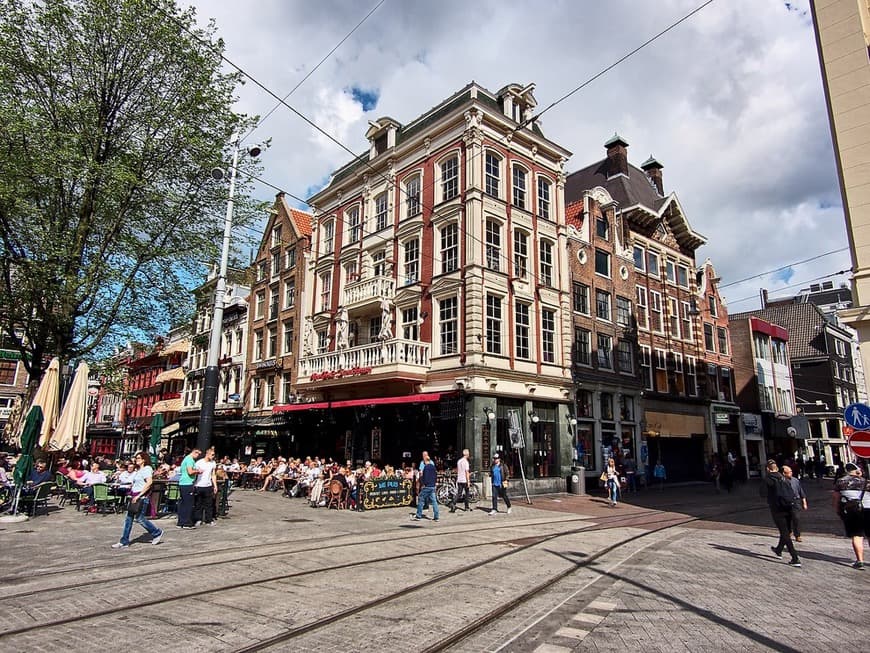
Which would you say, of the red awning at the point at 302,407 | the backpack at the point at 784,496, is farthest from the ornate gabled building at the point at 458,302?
the backpack at the point at 784,496

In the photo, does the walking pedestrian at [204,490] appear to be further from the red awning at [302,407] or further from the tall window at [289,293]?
the tall window at [289,293]

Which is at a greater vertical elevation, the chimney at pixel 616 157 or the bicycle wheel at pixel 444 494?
the chimney at pixel 616 157

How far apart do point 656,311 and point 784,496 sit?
23.9 meters

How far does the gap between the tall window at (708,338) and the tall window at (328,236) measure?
980 inches

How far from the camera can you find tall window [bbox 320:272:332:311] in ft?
96.3

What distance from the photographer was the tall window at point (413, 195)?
25.3 m

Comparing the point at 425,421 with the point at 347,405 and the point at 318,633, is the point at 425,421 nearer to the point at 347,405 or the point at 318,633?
the point at 347,405

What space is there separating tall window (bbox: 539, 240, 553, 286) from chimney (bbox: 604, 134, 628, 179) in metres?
12.5

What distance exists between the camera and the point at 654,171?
38719mm

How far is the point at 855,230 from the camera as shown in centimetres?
1219

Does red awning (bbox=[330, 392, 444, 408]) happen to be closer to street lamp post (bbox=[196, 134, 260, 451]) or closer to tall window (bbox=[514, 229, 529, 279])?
tall window (bbox=[514, 229, 529, 279])

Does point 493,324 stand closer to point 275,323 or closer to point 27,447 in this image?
point 27,447

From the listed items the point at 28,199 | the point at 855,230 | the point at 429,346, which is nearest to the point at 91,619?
the point at 28,199

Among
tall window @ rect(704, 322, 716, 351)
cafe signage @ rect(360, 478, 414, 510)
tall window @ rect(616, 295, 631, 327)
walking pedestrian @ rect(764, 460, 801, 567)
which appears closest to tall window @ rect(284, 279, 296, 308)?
cafe signage @ rect(360, 478, 414, 510)
